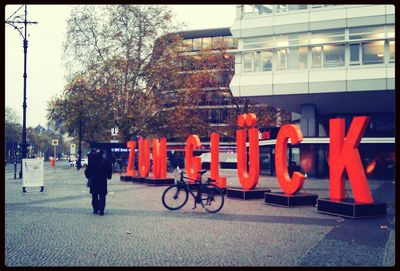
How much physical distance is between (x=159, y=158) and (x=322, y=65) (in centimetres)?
1292

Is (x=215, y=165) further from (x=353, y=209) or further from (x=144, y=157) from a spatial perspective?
(x=144, y=157)

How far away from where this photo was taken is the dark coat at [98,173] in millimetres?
12742

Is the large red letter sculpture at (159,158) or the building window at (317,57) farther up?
the building window at (317,57)

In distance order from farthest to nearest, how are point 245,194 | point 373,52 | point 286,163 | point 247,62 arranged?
point 247,62
point 373,52
point 245,194
point 286,163

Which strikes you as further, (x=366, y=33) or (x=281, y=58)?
(x=281, y=58)

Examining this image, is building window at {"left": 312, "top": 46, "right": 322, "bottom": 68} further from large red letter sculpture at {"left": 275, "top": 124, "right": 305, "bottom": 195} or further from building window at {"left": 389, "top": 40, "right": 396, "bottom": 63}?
large red letter sculpture at {"left": 275, "top": 124, "right": 305, "bottom": 195}

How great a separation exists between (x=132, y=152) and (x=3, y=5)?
62.8 ft

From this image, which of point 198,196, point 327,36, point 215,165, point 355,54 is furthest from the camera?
point 327,36

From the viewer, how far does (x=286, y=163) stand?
15078 millimetres

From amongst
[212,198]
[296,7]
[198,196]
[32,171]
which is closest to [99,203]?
[198,196]

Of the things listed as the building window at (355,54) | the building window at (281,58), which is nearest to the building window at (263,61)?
the building window at (281,58)

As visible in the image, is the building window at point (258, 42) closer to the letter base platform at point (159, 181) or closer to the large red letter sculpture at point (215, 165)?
the letter base platform at point (159, 181)

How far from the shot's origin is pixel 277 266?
6727 mm

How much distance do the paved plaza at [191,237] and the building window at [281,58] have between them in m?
18.4
